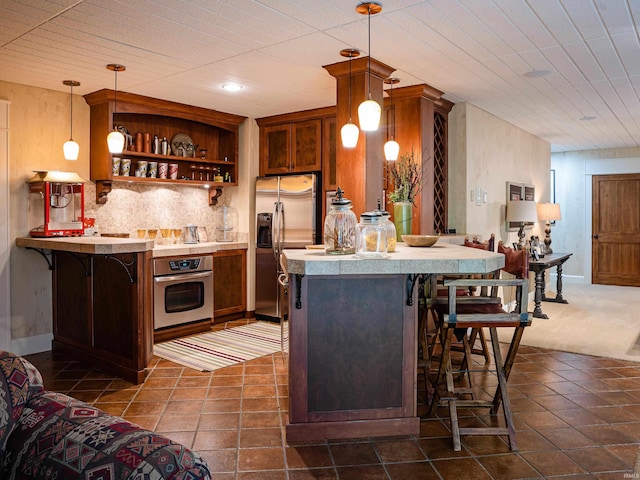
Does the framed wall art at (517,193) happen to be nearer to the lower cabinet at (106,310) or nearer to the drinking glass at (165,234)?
the drinking glass at (165,234)

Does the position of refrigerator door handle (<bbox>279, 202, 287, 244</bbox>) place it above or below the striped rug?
above

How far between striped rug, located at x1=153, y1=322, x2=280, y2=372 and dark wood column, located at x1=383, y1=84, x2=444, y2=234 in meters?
1.84

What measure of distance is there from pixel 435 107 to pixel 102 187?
3.44 meters

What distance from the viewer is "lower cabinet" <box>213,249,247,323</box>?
5.79 meters

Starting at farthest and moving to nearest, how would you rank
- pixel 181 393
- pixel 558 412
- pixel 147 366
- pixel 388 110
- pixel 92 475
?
pixel 388 110 → pixel 147 366 → pixel 181 393 → pixel 558 412 → pixel 92 475

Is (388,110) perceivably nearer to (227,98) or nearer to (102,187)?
(227,98)

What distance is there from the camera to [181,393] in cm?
360

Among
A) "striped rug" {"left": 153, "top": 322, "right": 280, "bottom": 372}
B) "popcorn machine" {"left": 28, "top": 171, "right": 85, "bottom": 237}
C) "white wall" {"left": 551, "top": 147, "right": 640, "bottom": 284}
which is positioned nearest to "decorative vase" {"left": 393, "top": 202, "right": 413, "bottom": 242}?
"striped rug" {"left": 153, "top": 322, "right": 280, "bottom": 372}

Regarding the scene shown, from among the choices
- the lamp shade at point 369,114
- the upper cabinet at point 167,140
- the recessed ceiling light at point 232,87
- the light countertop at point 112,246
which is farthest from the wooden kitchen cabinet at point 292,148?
the lamp shade at point 369,114

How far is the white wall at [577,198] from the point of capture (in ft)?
30.3

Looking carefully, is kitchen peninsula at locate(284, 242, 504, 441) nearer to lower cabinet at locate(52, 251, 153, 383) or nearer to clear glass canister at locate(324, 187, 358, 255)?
clear glass canister at locate(324, 187, 358, 255)

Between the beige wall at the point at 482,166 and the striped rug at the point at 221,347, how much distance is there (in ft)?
7.70

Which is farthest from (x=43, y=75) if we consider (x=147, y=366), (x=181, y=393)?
(x=181, y=393)

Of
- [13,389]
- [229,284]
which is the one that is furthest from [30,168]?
[13,389]
